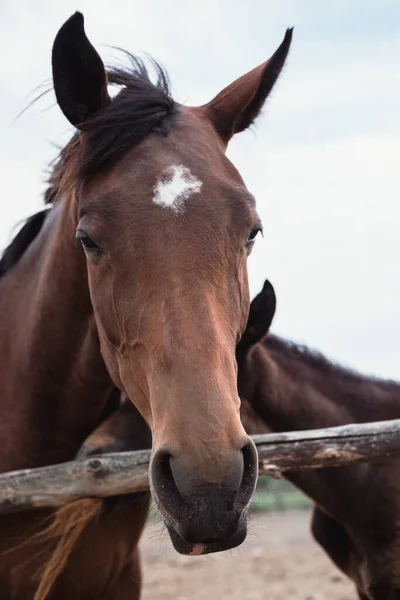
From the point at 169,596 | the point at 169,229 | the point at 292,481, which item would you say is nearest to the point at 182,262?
the point at 169,229

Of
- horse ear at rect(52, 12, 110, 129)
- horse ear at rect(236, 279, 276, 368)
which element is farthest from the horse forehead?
horse ear at rect(236, 279, 276, 368)

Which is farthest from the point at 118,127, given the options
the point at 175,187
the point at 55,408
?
the point at 55,408

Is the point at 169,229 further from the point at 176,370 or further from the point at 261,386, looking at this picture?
the point at 261,386

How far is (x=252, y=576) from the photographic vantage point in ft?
29.5

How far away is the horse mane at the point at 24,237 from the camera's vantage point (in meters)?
4.09

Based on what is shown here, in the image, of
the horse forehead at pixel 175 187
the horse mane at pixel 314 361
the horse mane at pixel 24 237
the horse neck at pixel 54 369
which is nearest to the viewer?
the horse forehead at pixel 175 187

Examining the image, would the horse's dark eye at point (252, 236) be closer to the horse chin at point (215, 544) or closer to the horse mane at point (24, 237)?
the horse chin at point (215, 544)

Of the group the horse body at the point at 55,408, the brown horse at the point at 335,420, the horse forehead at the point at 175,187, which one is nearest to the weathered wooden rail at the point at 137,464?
the horse body at the point at 55,408

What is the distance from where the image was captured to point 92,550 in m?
3.62

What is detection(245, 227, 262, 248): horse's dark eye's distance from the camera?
2984 millimetres

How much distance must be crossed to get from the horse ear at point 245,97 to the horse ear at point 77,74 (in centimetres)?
49

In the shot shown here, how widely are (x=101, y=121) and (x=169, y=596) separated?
589 centimetres

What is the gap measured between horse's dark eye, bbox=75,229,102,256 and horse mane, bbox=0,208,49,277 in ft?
4.02

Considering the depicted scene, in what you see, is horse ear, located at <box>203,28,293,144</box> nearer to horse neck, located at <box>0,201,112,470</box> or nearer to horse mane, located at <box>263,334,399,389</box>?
horse neck, located at <box>0,201,112,470</box>
